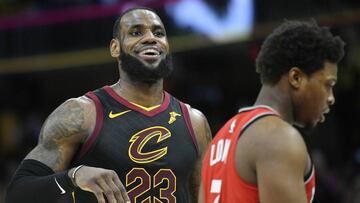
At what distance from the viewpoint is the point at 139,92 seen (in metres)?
4.84

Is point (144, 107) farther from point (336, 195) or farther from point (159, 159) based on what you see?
point (336, 195)

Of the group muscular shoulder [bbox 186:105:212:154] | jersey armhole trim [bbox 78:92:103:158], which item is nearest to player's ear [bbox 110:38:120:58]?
jersey armhole trim [bbox 78:92:103:158]

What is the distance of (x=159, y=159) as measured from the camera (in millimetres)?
4660

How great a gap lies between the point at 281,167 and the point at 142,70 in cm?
181

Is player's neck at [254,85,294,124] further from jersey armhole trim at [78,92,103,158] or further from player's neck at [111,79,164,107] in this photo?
player's neck at [111,79,164,107]

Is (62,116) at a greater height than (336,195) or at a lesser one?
greater

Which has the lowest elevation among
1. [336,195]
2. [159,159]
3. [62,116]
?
[336,195]

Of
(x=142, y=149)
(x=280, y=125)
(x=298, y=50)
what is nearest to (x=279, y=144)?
(x=280, y=125)

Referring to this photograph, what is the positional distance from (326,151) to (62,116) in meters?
6.95

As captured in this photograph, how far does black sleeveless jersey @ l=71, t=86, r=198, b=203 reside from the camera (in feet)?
14.9

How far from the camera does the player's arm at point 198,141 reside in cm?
489

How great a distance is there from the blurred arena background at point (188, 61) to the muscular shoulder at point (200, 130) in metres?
4.29

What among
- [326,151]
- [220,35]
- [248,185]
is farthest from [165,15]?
[248,185]

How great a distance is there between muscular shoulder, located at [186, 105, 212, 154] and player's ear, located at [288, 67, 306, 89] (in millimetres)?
1608
